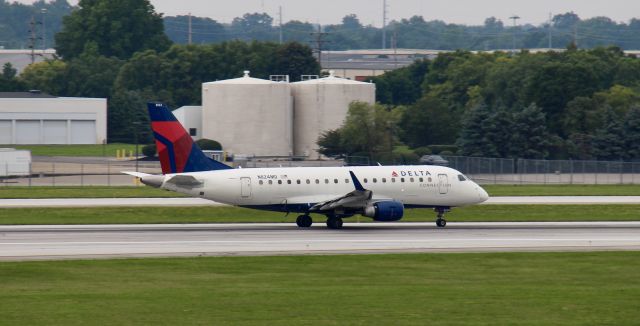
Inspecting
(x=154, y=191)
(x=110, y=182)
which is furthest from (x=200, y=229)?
(x=110, y=182)

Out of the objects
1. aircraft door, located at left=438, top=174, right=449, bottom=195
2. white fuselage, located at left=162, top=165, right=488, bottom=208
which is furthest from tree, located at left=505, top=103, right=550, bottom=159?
aircraft door, located at left=438, top=174, right=449, bottom=195

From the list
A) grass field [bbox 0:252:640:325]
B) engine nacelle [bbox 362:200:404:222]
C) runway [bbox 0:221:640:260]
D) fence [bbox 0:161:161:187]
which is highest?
engine nacelle [bbox 362:200:404:222]

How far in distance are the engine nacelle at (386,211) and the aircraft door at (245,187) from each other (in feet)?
18.7

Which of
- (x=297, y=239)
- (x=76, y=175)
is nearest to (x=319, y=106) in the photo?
(x=76, y=175)

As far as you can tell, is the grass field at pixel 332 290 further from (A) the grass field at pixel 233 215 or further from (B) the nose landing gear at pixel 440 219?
(A) the grass field at pixel 233 215

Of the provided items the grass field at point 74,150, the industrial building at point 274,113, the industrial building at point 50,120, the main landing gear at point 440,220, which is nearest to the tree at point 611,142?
the industrial building at point 274,113

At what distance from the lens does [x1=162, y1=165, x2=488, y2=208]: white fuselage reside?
55.4 meters

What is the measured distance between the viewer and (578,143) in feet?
411

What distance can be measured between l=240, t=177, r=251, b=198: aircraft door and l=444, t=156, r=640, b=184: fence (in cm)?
4279

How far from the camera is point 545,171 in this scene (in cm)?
10431

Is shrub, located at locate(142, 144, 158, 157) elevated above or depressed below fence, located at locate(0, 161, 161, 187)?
above

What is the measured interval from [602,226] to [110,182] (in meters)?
48.3

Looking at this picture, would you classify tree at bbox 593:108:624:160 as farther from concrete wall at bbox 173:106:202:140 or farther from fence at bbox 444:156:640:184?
concrete wall at bbox 173:106:202:140

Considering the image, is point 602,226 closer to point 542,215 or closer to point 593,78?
point 542,215
